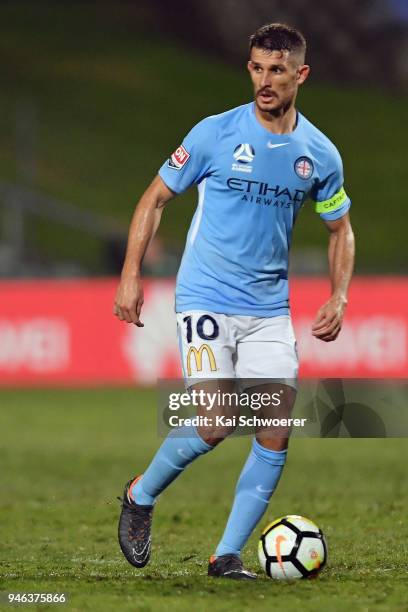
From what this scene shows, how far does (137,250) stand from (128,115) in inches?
1203

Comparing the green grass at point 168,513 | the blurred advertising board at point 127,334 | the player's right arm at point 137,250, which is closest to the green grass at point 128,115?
the blurred advertising board at point 127,334

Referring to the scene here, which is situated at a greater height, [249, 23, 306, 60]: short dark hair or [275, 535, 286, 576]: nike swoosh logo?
[249, 23, 306, 60]: short dark hair

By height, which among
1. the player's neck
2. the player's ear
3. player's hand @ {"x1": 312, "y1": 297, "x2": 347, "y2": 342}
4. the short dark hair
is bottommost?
player's hand @ {"x1": 312, "y1": 297, "x2": 347, "y2": 342}

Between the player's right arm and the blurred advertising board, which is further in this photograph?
the blurred advertising board

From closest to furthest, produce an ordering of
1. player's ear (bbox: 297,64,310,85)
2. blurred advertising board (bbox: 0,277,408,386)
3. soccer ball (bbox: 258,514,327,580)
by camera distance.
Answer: soccer ball (bbox: 258,514,327,580)
player's ear (bbox: 297,64,310,85)
blurred advertising board (bbox: 0,277,408,386)

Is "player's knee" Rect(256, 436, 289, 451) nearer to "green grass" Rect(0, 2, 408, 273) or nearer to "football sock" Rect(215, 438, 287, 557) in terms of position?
"football sock" Rect(215, 438, 287, 557)

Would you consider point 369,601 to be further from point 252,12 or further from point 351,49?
point 351,49

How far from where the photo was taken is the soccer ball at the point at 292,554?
5.81 metres

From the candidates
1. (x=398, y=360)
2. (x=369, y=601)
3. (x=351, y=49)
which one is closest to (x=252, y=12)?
(x=351, y=49)

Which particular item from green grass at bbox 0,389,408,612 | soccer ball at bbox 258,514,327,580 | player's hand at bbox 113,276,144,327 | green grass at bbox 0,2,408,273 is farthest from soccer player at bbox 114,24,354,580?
green grass at bbox 0,2,408,273

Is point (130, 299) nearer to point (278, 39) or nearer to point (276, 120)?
point (276, 120)

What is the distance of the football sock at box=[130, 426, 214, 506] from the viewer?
5992 millimetres

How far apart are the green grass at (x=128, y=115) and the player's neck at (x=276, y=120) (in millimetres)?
13642

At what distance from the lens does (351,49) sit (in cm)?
2278
